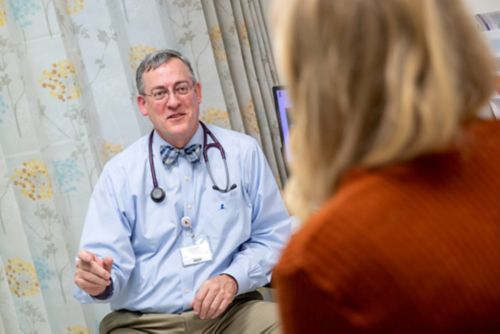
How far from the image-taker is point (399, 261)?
67 centimetres

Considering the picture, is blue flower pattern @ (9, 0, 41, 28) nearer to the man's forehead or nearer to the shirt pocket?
the man's forehead

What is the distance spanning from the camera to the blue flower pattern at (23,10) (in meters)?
2.20

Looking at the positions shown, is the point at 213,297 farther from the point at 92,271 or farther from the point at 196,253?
the point at 92,271

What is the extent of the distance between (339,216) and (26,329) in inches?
76.7

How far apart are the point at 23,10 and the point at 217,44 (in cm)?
72

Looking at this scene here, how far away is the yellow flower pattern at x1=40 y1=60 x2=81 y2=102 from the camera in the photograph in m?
2.22

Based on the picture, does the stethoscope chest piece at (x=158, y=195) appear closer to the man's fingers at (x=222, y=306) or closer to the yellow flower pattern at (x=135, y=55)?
the man's fingers at (x=222, y=306)

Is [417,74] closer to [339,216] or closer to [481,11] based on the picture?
[339,216]

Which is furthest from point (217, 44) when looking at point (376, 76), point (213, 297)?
point (376, 76)

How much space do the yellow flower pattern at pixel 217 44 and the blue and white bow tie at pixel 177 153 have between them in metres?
0.51

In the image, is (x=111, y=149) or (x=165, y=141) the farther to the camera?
(x=111, y=149)

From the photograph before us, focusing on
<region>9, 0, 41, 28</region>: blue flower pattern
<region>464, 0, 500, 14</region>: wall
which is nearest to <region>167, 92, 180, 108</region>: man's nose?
<region>9, 0, 41, 28</region>: blue flower pattern

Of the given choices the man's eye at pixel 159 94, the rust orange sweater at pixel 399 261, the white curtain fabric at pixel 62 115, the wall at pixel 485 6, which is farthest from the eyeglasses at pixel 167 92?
the rust orange sweater at pixel 399 261

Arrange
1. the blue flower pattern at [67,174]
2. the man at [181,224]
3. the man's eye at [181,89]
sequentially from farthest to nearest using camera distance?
the blue flower pattern at [67,174], the man's eye at [181,89], the man at [181,224]
